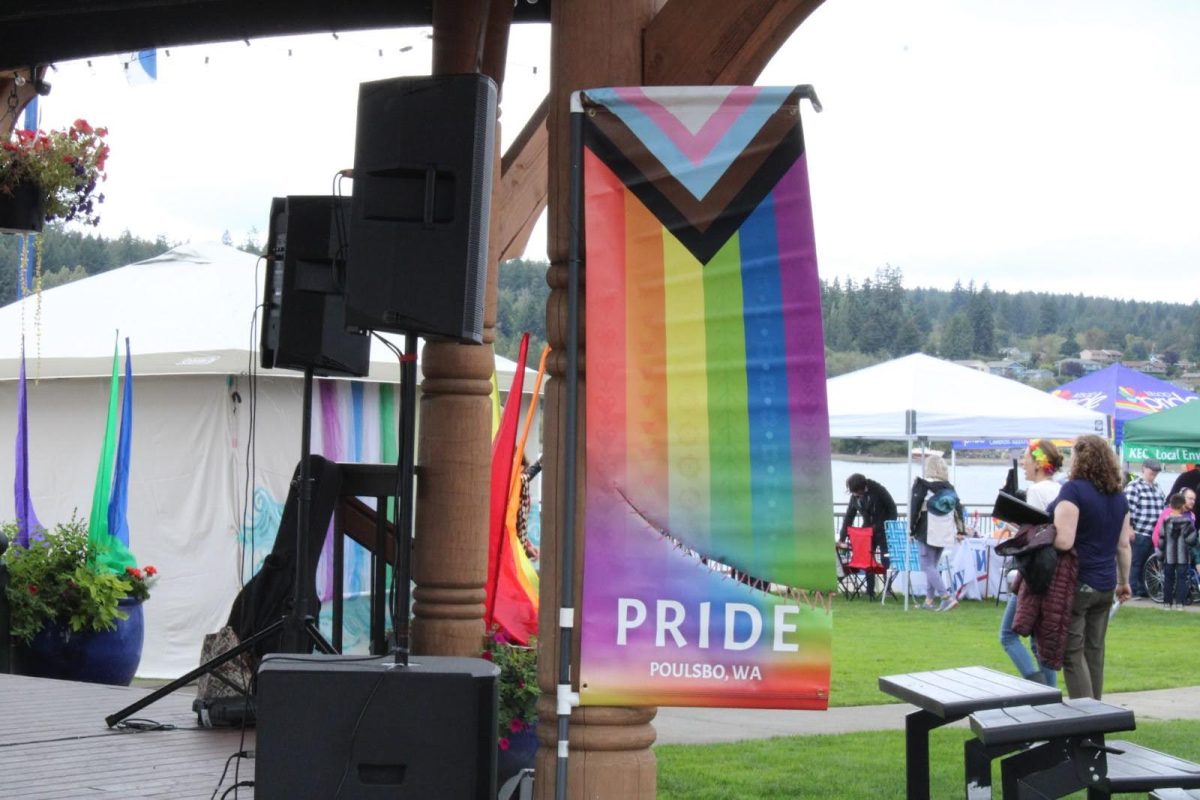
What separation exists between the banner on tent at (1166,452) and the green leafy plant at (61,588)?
1415 centimetres

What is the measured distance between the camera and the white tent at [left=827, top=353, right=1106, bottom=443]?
15.2 meters

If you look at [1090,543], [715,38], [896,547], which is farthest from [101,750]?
[896,547]

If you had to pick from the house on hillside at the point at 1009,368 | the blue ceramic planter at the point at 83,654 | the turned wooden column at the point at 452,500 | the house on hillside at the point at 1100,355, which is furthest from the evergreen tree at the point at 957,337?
the turned wooden column at the point at 452,500

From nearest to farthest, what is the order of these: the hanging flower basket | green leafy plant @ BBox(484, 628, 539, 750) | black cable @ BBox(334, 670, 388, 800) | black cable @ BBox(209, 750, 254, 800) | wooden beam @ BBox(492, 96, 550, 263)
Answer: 1. black cable @ BBox(334, 670, 388, 800)
2. black cable @ BBox(209, 750, 254, 800)
3. green leafy plant @ BBox(484, 628, 539, 750)
4. the hanging flower basket
5. wooden beam @ BBox(492, 96, 550, 263)

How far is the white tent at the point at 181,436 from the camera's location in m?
10.6

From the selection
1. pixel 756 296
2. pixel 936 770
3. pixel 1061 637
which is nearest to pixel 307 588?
pixel 756 296

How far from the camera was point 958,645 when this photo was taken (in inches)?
448

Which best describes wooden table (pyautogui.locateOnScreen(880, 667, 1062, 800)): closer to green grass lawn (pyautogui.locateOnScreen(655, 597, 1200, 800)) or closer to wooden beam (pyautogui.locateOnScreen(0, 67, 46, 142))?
green grass lawn (pyautogui.locateOnScreen(655, 597, 1200, 800))

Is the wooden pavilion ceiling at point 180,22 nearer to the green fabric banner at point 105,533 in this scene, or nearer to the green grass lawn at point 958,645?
the green fabric banner at point 105,533

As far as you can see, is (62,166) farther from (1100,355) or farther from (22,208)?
(1100,355)

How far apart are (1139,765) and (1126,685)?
5690 mm

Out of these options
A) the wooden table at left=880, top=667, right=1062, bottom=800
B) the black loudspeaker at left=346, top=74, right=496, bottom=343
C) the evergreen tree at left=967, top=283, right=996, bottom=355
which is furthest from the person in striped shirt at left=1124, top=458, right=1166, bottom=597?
the evergreen tree at left=967, top=283, right=996, bottom=355

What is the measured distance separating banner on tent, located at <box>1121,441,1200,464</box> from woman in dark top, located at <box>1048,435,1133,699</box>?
11.5 meters

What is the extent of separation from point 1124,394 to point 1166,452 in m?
2.83
